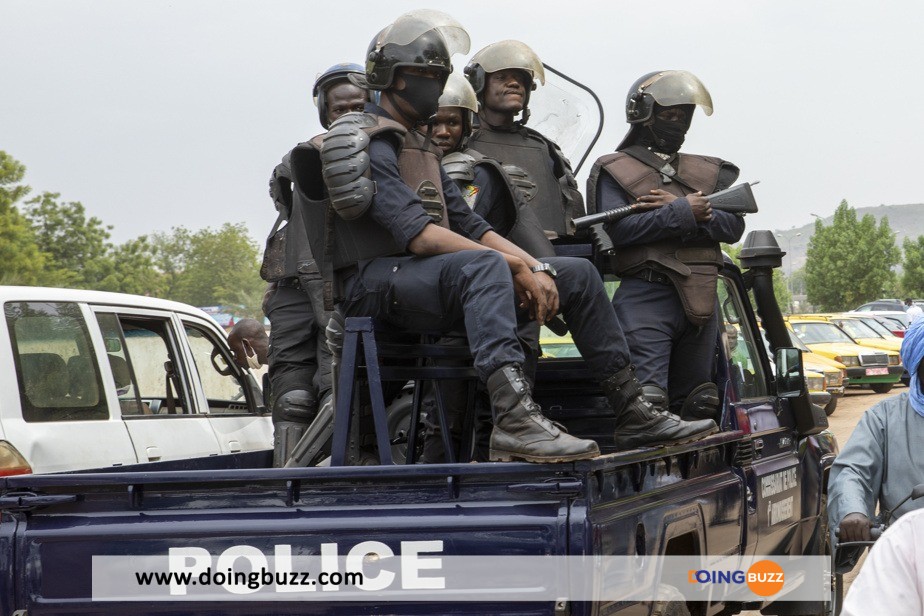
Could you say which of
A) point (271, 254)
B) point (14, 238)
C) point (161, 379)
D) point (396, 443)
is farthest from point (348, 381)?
point (14, 238)

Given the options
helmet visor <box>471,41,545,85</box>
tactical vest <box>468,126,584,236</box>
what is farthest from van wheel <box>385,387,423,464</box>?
helmet visor <box>471,41,545,85</box>

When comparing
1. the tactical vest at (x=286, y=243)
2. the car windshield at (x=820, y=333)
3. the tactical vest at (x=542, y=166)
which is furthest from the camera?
the car windshield at (x=820, y=333)

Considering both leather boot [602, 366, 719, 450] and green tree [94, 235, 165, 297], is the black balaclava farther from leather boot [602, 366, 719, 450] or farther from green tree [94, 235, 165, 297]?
green tree [94, 235, 165, 297]

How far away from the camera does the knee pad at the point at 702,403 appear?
19.1ft

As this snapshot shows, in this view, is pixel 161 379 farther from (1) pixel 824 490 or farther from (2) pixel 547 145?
(1) pixel 824 490

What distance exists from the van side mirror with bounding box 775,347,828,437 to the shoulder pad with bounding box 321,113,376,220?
2.86m

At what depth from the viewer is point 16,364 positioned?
233 inches

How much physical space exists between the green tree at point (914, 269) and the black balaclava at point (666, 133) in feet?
259

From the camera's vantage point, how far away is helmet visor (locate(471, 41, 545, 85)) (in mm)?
6281

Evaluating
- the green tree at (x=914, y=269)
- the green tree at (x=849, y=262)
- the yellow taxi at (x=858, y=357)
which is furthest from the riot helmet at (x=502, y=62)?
the green tree at (x=914, y=269)

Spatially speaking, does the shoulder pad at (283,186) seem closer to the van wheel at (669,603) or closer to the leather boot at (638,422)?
the leather boot at (638,422)

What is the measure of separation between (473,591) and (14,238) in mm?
38194

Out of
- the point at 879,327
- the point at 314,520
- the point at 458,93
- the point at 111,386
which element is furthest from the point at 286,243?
the point at 879,327

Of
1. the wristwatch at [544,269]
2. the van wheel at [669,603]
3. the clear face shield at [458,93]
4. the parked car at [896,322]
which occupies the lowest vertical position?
the parked car at [896,322]
